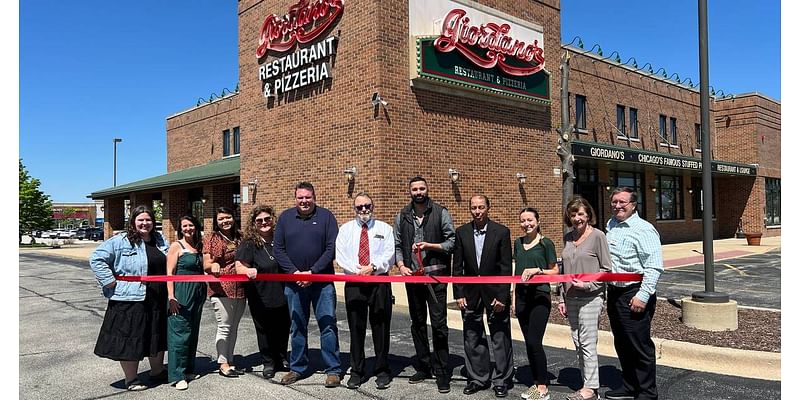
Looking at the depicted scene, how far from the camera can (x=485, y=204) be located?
5.16m

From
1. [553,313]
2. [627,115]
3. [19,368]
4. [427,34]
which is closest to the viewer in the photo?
[19,368]

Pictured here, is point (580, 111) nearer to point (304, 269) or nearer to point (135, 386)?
point (304, 269)

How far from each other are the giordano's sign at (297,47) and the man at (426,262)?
29.0ft

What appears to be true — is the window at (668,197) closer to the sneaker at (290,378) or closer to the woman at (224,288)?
the sneaker at (290,378)

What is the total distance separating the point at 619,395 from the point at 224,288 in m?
4.05

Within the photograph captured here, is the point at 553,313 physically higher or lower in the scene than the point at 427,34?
lower

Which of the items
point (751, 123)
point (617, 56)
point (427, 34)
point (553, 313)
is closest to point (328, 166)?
point (427, 34)

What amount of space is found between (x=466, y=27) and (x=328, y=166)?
4.93 m

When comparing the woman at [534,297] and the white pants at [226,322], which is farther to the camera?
the white pants at [226,322]

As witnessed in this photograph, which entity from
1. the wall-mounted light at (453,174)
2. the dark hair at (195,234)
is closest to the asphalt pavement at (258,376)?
the dark hair at (195,234)

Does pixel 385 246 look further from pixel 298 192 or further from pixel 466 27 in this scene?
pixel 466 27

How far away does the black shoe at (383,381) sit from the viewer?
534 centimetres

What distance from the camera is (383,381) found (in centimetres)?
537
